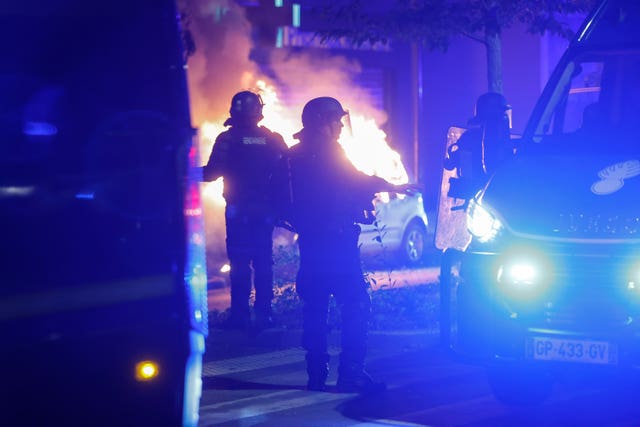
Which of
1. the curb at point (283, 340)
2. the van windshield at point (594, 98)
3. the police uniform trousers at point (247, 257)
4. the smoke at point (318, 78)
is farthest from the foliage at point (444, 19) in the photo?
the smoke at point (318, 78)

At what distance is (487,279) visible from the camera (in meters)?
7.08

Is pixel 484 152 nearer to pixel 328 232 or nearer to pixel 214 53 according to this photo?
pixel 328 232

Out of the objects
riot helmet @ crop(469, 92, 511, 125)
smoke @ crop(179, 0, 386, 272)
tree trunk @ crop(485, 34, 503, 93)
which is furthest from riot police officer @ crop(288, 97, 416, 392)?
smoke @ crop(179, 0, 386, 272)

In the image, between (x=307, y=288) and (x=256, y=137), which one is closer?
(x=307, y=288)

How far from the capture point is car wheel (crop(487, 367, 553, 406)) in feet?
25.1

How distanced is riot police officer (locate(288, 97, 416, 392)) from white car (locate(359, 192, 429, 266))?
7499 millimetres

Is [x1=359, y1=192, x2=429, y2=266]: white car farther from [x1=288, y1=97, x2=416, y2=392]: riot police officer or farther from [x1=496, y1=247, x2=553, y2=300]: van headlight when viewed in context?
[x1=496, y1=247, x2=553, y2=300]: van headlight

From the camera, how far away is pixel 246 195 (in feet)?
34.6

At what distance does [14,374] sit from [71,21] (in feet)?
4.63

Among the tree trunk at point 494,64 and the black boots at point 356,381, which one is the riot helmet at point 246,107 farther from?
the tree trunk at point 494,64

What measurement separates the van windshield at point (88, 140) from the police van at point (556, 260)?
271cm

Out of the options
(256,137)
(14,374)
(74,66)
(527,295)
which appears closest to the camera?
(14,374)

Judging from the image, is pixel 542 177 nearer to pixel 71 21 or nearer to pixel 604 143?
pixel 604 143

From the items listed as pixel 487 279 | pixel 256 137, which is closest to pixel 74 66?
pixel 487 279
